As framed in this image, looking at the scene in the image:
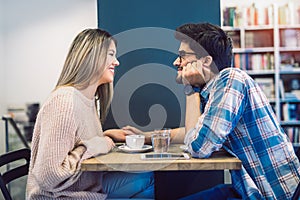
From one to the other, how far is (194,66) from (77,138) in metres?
0.58

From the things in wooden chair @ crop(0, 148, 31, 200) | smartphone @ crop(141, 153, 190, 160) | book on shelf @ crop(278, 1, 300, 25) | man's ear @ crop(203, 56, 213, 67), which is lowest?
wooden chair @ crop(0, 148, 31, 200)

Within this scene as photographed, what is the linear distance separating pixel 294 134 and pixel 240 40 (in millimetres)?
1357

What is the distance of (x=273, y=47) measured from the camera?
4344 mm

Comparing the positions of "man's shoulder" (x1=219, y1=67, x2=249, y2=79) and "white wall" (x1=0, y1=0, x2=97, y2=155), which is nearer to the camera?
"man's shoulder" (x1=219, y1=67, x2=249, y2=79)

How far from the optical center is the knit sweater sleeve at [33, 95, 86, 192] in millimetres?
1283

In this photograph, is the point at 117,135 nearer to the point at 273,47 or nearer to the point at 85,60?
the point at 85,60

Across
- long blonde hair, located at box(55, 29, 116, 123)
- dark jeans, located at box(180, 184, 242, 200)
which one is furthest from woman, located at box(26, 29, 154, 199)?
dark jeans, located at box(180, 184, 242, 200)

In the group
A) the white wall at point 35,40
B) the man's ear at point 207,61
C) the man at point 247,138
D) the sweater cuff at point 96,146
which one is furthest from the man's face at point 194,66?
the white wall at point 35,40

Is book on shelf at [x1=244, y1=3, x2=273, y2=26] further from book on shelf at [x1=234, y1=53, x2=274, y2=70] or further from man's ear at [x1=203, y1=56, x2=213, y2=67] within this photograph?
man's ear at [x1=203, y1=56, x2=213, y2=67]

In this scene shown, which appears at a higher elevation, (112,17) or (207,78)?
(112,17)

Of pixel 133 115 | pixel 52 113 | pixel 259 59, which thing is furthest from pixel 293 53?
pixel 52 113

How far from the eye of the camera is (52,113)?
1.34 metres

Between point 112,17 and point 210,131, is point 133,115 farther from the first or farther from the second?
point 210,131

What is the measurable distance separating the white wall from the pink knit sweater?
2.26 m
